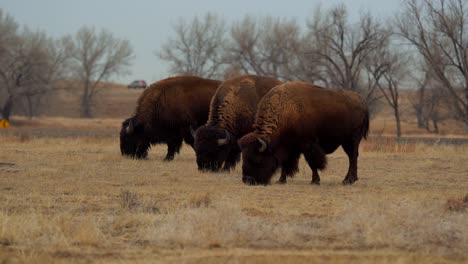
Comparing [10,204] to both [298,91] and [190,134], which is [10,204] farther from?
[190,134]

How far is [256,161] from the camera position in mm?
14875

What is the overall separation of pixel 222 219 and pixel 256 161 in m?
5.51

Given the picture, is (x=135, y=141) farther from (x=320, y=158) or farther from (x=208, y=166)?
(x=320, y=158)

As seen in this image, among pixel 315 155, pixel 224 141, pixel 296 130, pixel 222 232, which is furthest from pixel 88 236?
pixel 224 141

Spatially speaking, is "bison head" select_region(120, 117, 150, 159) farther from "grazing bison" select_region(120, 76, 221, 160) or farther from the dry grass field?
the dry grass field

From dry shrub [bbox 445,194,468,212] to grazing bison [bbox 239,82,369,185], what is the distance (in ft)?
12.3

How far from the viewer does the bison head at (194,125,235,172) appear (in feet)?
55.4

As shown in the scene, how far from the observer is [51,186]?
14039 mm

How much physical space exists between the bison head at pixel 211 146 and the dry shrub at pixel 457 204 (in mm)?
6257

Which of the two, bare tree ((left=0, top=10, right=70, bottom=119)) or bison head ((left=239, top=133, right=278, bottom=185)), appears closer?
bison head ((left=239, top=133, right=278, bottom=185))

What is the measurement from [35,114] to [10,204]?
7569cm

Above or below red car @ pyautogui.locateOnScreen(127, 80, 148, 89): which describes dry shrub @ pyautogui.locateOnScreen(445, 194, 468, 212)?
below

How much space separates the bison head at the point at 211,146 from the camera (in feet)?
55.4

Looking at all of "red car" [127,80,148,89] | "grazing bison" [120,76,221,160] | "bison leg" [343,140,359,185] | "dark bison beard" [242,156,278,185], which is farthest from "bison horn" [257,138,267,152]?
"red car" [127,80,148,89]
